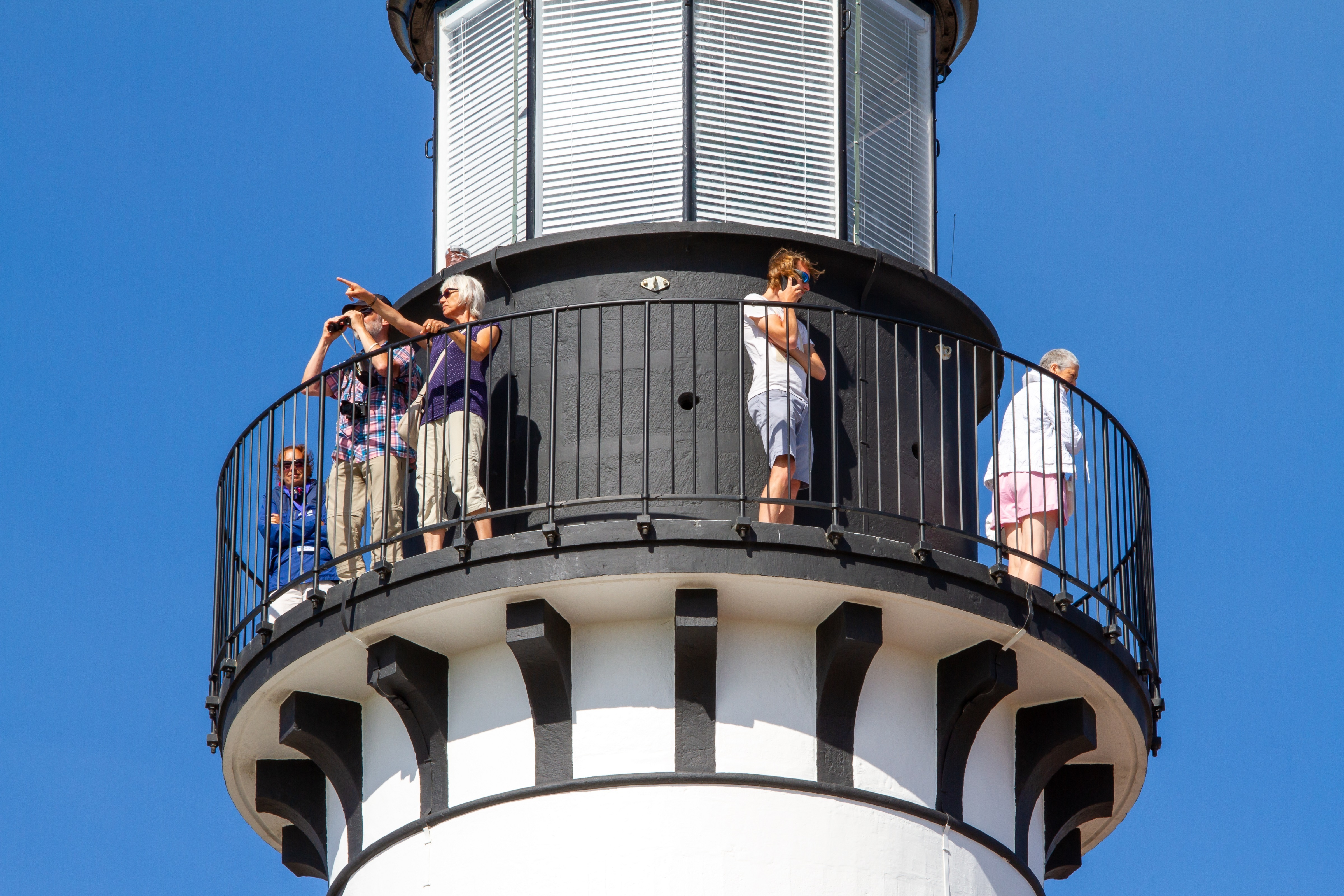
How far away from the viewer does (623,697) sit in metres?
15.4

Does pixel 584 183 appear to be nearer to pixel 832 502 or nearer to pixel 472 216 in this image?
pixel 472 216

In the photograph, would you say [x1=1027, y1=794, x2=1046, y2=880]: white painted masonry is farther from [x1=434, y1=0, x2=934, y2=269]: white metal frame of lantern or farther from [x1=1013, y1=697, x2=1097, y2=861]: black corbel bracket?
[x1=434, y1=0, x2=934, y2=269]: white metal frame of lantern

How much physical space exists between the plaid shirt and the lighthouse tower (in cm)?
15

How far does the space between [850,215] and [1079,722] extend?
3.78 meters

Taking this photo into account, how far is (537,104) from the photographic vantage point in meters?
17.8

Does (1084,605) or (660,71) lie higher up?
(660,71)

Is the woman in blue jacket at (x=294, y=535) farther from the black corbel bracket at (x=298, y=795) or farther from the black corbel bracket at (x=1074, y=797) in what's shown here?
the black corbel bracket at (x=1074, y=797)

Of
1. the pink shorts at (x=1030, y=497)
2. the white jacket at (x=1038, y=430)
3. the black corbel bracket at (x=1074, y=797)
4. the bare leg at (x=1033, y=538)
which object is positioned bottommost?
the black corbel bracket at (x=1074, y=797)

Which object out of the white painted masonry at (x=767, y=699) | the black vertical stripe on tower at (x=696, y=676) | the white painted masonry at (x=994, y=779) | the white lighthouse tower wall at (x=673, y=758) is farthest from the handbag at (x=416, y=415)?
the white painted masonry at (x=994, y=779)

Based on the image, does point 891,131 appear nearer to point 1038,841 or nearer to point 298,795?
point 1038,841

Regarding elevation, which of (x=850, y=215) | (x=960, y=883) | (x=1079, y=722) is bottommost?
(x=960, y=883)

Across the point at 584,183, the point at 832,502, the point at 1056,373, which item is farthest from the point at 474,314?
the point at 1056,373

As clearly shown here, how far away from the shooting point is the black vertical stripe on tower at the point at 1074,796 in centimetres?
1698

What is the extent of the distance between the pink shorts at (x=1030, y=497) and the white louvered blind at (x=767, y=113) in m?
2.28
